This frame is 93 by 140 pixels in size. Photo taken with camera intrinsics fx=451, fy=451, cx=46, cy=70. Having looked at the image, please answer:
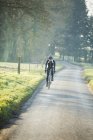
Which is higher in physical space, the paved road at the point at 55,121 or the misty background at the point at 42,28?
the misty background at the point at 42,28

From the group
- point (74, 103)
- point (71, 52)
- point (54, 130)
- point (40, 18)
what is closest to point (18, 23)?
point (40, 18)

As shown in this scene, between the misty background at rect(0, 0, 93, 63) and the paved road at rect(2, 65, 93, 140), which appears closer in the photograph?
the paved road at rect(2, 65, 93, 140)

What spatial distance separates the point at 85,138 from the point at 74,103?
8.93 metres

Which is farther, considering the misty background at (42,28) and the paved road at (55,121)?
the misty background at (42,28)

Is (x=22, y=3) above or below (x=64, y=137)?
above

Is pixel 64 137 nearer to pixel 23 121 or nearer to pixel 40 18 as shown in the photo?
pixel 23 121

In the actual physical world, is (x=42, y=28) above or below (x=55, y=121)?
above

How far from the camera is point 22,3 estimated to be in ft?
95.5

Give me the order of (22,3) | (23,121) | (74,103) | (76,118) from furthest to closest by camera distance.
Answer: (22,3)
(74,103)
(76,118)
(23,121)

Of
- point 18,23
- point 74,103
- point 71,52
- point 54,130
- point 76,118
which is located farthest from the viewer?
point 71,52

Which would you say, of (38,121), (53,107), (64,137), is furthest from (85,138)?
(53,107)

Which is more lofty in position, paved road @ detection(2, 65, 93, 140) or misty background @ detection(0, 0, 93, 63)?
misty background @ detection(0, 0, 93, 63)

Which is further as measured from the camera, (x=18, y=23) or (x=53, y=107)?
(x=18, y=23)

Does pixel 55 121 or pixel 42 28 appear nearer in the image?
pixel 55 121
